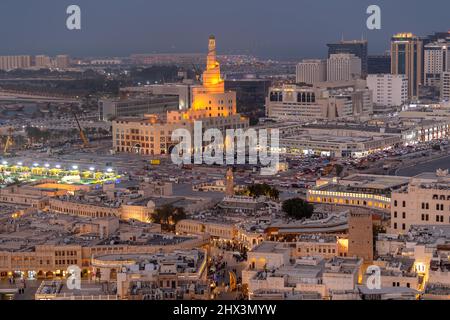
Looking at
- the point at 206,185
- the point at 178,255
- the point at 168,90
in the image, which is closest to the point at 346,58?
the point at 168,90

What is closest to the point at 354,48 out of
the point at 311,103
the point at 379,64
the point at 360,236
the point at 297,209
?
the point at 379,64

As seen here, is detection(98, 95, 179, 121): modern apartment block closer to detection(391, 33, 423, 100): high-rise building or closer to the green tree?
detection(391, 33, 423, 100): high-rise building

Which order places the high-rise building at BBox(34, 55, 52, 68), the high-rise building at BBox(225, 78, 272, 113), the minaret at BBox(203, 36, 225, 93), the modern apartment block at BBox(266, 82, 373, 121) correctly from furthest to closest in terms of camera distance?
the high-rise building at BBox(34, 55, 52, 68) → the high-rise building at BBox(225, 78, 272, 113) → the modern apartment block at BBox(266, 82, 373, 121) → the minaret at BBox(203, 36, 225, 93)

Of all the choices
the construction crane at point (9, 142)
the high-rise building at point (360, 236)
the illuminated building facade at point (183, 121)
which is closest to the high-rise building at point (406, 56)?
the illuminated building facade at point (183, 121)

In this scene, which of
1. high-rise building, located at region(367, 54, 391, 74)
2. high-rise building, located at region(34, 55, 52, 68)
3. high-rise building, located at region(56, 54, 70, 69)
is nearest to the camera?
high-rise building, located at region(367, 54, 391, 74)

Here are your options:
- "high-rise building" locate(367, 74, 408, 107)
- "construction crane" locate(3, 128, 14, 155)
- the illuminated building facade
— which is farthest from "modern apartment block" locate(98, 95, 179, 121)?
"high-rise building" locate(367, 74, 408, 107)

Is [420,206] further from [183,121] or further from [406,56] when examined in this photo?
[406,56]
